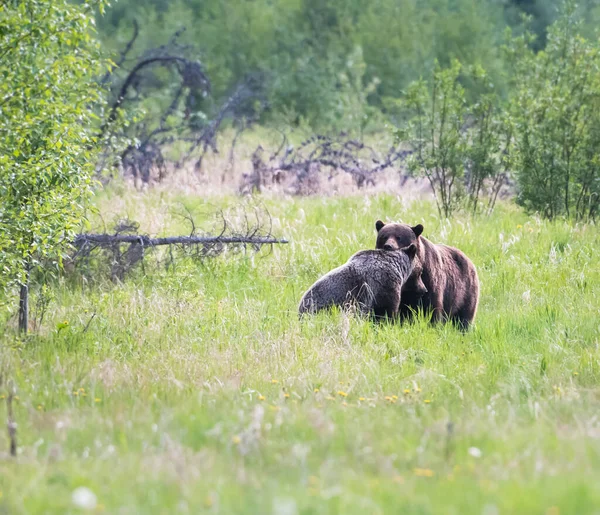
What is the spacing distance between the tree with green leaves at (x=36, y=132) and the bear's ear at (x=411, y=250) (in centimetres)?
326

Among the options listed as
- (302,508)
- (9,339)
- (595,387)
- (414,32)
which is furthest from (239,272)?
(414,32)

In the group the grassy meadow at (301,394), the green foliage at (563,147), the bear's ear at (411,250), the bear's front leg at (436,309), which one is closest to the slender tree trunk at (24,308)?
the grassy meadow at (301,394)

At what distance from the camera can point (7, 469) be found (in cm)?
411

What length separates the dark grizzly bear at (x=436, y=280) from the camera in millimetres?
8695

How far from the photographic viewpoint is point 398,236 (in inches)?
351

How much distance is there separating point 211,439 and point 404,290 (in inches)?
172

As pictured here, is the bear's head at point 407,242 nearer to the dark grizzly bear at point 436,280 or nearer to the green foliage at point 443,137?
the dark grizzly bear at point 436,280

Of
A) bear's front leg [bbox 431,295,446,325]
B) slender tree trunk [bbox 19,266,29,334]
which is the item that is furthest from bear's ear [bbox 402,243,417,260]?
slender tree trunk [bbox 19,266,29,334]

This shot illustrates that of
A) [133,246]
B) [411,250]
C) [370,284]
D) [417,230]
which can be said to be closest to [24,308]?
[133,246]

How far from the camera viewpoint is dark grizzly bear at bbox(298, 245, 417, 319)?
27.3 ft

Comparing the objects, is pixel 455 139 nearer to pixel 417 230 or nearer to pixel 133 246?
pixel 417 230

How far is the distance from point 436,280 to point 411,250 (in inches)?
23.2

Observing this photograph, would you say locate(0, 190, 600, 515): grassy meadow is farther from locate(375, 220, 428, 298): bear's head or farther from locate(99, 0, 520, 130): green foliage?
locate(99, 0, 520, 130): green foliage

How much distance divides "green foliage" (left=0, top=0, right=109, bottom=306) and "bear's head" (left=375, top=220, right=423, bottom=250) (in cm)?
321
